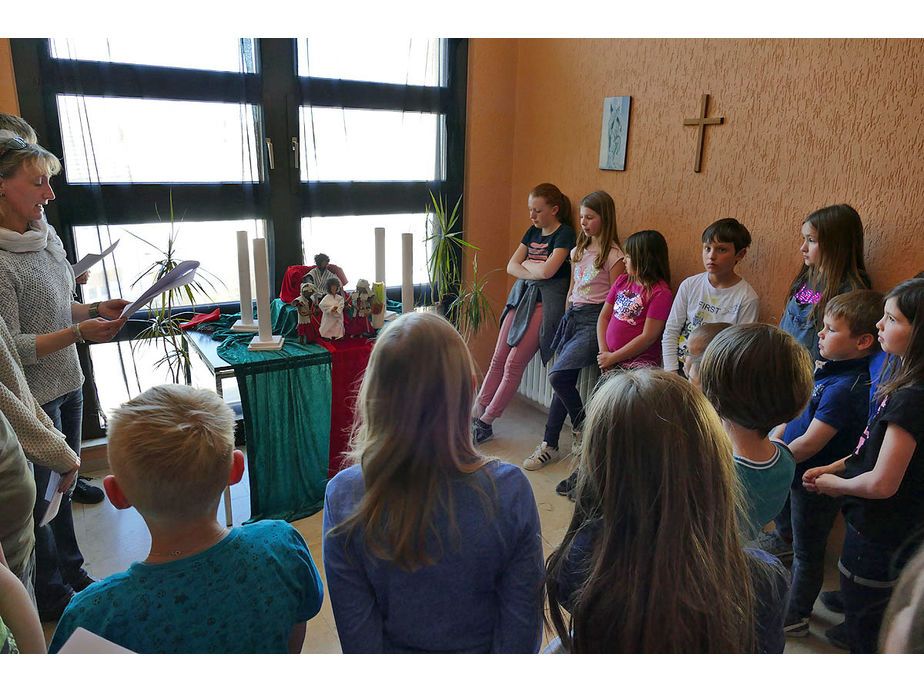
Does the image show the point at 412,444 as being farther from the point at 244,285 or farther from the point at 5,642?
the point at 244,285

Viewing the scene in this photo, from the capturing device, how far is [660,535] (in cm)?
86

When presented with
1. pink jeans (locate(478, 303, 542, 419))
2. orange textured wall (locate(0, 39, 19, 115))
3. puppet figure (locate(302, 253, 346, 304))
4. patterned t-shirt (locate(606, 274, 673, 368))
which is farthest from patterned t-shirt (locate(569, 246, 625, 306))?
orange textured wall (locate(0, 39, 19, 115))

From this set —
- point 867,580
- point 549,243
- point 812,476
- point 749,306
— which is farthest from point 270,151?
point 867,580

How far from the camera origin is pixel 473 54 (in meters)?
3.49

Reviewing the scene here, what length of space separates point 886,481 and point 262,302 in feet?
7.00

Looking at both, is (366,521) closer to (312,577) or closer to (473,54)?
(312,577)

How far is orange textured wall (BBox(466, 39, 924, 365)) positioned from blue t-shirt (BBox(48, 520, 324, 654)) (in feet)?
7.13

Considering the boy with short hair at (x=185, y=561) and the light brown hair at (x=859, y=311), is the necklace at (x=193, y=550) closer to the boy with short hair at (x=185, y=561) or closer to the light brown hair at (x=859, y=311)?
the boy with short hair at (x=185, y=561)

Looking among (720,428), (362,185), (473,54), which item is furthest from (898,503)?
(473,54)

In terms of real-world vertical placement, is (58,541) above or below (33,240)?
below

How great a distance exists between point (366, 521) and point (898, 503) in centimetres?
144

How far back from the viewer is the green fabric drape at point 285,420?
2.37m

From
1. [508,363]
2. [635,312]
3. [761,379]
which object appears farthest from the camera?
[508,363]

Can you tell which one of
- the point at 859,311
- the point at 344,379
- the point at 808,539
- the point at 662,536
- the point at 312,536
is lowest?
the point at 312,536
